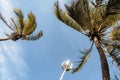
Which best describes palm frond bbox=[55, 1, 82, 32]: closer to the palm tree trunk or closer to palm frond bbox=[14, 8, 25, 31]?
the palm tree trunk

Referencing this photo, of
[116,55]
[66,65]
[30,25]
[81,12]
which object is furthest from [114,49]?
[30,25]

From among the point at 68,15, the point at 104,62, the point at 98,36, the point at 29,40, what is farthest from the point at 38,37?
the point at 104,62

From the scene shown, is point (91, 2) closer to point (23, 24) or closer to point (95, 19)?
point (95, 19)

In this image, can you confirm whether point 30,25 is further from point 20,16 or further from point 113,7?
point 113,7

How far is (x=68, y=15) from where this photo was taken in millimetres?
19609

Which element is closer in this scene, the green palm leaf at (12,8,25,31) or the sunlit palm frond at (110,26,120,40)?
the sunlit palm frond at (110,26,120,40)

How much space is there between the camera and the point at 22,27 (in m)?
20.2

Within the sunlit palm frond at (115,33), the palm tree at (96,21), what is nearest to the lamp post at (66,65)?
the palm tree at (96,21)

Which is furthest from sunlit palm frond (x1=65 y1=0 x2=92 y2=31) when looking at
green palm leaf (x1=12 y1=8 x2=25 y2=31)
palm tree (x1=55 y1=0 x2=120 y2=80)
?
green palm leaf (x1=12 y1=8 x2=25 y2=31)

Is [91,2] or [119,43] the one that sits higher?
[91,2]

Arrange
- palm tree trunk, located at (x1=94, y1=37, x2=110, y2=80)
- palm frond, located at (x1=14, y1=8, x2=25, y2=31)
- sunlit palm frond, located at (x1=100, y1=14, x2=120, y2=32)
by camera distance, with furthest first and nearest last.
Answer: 1. palm frond, located at (x1=14, y1=8, x2=25, y2=31)
2. sunlit palm frond, located at (x1=100, y1=14, x2=120, y2=32)
3. palm tree trunk, located at (x1=94, y1=37, x2=110, y2=80)

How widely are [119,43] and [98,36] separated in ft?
3.83

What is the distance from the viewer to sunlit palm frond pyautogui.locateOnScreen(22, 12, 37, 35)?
19556 mm

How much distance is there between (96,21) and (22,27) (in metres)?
3.96
